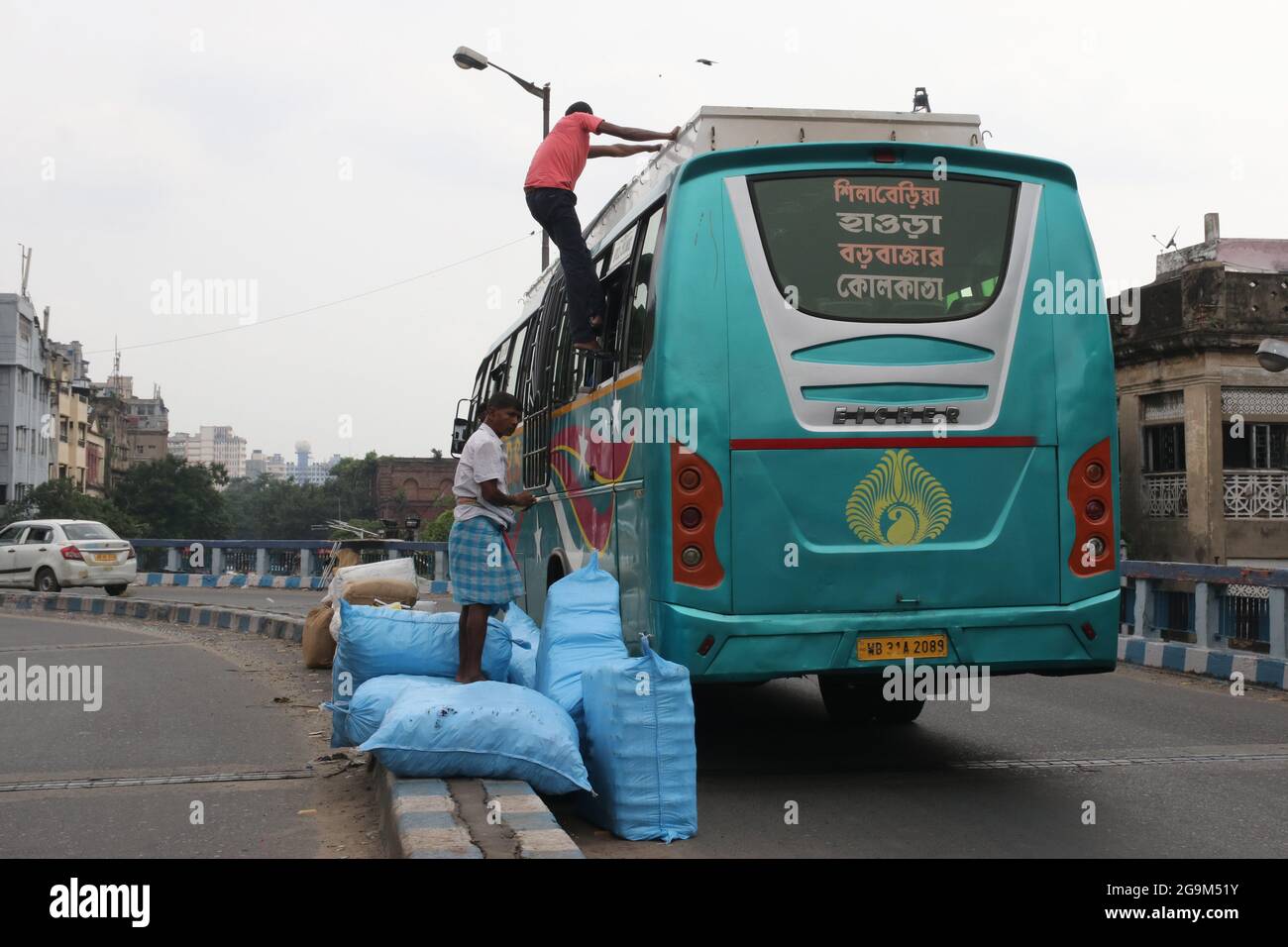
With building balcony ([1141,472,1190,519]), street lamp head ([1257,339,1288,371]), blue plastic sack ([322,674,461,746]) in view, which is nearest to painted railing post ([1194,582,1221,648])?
street lamp head ([1257,339,1288,371])

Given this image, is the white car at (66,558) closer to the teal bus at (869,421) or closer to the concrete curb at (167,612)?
the concrete curb at (167,612)

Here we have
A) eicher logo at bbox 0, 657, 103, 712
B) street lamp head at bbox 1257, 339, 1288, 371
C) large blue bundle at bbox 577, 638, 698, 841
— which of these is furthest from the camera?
street lamp head at bbox 1257, 339, 1288, 371

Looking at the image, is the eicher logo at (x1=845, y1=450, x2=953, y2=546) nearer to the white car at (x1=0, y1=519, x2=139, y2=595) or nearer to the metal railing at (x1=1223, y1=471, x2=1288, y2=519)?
the metal railing at (x1=1223, y1=471, x2=1288, y2=519)

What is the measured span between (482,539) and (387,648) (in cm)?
76

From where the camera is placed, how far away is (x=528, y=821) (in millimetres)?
4934

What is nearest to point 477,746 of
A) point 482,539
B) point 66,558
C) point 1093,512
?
point 482,539

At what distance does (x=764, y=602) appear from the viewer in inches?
251

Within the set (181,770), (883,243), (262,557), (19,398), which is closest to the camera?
(883,243)

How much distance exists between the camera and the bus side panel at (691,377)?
6.35 m

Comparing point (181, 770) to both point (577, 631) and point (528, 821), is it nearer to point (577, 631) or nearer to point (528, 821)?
point (577, 631)

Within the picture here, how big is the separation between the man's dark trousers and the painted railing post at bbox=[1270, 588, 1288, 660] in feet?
22.3

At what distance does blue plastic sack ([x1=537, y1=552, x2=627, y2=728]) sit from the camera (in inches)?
267
